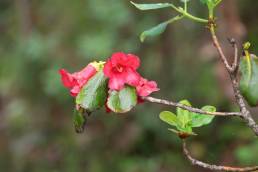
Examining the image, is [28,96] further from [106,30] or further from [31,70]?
[106,30]

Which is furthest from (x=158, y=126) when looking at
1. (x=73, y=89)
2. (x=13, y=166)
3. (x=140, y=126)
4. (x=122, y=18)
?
(x=73, y=89)

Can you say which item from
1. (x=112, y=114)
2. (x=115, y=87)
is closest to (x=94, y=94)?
(x=115, y=87)

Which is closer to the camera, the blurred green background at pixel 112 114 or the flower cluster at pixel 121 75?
the flower cluster at pixel 121 75

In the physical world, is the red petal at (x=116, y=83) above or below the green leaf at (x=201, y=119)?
above

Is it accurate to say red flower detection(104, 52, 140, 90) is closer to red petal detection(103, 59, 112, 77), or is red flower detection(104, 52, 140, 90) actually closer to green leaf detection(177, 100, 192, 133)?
red petal detection(103, 59, 112, 77)

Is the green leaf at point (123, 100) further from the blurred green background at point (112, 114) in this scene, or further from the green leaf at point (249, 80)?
the blurred green background at point (112, 114)

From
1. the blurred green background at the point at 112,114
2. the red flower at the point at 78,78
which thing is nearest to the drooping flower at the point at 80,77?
the red flower at the point at 78,78
